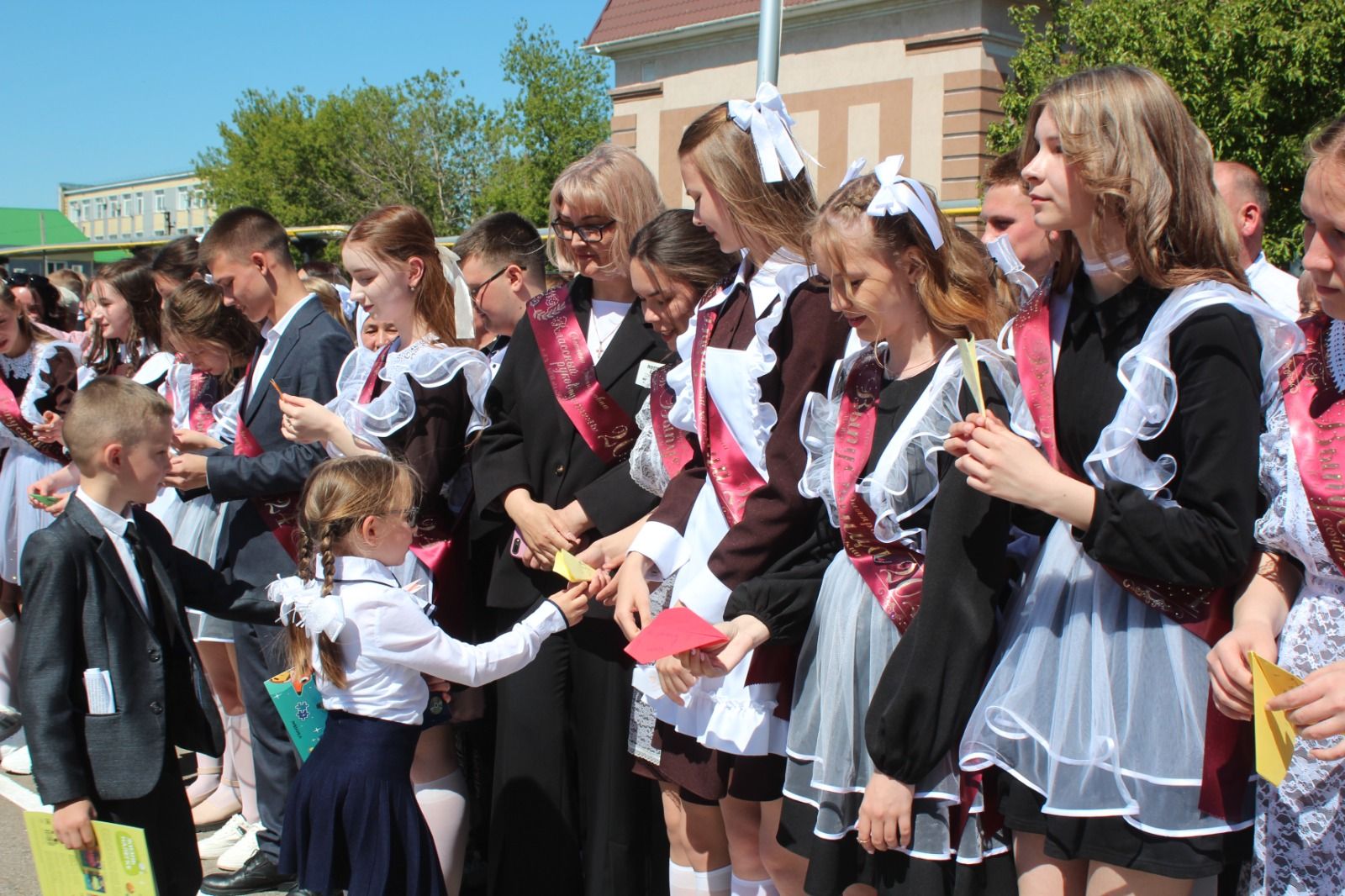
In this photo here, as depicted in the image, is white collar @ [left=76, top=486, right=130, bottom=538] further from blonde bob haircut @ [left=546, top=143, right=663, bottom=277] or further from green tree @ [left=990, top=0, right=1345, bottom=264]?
green tree @ [left=990, top=0, right=1345, bottom=264]

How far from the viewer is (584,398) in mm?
3506

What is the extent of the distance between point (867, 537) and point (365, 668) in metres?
1.41

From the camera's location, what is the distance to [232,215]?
4551 mm

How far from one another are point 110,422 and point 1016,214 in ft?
9.20

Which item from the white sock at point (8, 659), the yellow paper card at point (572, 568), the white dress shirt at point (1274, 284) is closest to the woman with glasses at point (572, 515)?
the yellow paper card at point (572, 568)

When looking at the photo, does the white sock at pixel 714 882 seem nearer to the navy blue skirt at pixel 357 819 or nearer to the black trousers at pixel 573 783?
the black trousers at pixel 573 783

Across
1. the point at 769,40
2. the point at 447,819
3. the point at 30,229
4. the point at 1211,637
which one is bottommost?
the point at 447,819

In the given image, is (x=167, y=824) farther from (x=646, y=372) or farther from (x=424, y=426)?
(x=646, y=372)

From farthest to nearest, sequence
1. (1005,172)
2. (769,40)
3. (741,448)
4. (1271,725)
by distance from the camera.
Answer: (769,40)
(1005,172)
(741,448)
(1271,725)

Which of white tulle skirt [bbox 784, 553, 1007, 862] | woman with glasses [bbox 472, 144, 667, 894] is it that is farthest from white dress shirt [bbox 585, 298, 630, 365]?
white tulle skirt [bbox 784, 553, 1007, 862]

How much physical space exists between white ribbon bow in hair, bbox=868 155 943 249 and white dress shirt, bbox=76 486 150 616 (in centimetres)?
223

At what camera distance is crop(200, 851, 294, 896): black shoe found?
427 cm

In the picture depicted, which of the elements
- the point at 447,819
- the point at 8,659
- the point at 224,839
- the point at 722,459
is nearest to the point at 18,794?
the point at 8,659

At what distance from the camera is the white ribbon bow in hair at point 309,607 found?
3006 millimetres
